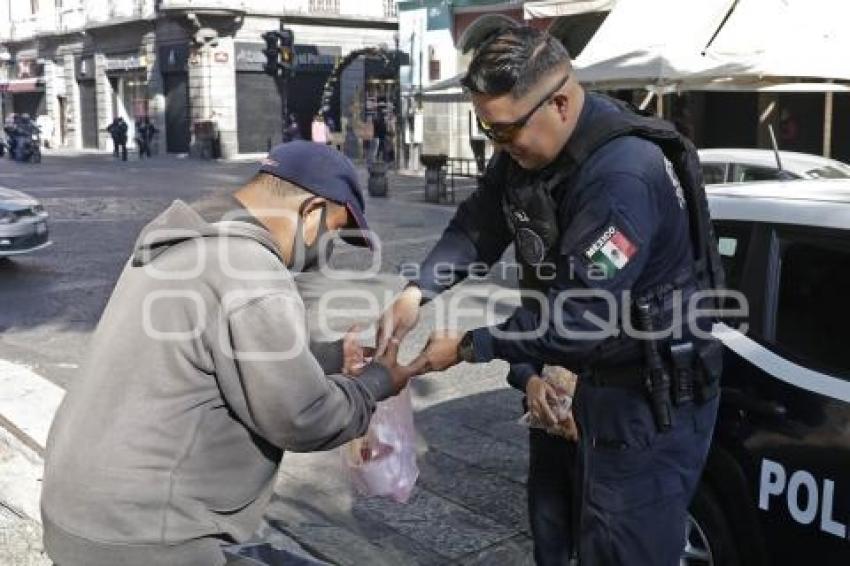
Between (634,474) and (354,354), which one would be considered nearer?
(634,474)

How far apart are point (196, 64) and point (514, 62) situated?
3315 cm

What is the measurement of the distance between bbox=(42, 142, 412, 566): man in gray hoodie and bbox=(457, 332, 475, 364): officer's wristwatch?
0.54 metres

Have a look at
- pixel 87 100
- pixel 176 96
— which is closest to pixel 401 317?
pixel 176 96

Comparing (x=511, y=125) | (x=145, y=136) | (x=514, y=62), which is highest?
(x=514, y=62)

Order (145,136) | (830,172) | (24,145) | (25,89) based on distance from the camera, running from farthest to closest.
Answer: (25,89), (145,136), (24,145), (830,172)

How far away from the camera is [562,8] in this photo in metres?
19.6

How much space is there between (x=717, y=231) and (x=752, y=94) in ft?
52.0

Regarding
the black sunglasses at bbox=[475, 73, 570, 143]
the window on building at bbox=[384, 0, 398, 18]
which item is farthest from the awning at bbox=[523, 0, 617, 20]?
the window on building at bbox=[384, 0, 398, 18]

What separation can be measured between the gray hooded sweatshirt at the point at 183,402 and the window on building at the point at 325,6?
35981 millimetres

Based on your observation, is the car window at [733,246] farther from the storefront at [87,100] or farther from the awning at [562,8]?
the storefront at [87,100]

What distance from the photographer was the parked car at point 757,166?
7781 millimetres

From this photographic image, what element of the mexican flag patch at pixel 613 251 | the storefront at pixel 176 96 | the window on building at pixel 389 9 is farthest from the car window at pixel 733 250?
the window on building at pixel 389 9

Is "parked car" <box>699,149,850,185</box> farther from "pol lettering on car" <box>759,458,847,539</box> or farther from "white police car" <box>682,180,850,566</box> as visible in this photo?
"pol lettering on car" <box>759,458,847,539</box>

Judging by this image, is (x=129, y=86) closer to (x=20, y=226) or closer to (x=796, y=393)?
(x=20, y=226)
